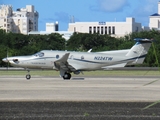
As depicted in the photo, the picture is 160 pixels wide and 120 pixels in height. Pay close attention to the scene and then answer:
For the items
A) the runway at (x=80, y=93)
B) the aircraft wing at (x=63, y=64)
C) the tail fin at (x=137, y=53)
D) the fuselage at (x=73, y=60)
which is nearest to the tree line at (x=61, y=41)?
the tail fin at (x=137, y=53)

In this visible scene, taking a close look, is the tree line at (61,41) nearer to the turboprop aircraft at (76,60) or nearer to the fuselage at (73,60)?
the turboprop aircraft at (76,60)

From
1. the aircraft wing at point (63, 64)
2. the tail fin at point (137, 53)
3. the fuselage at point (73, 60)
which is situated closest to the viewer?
the aircraft wing at point (63, 64)

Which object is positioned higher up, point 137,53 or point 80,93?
point 137,53

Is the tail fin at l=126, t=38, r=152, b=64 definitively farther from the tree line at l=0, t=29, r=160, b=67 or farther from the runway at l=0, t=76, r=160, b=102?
the tree line at l=0, t=29, r=160, b=67

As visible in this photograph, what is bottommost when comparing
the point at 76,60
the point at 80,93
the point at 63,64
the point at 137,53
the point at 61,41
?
the point at 61,41

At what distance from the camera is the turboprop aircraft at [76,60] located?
49750 millimetres

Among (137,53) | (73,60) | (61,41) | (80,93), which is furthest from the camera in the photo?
(61,41)

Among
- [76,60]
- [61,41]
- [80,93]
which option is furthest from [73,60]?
[61,41]

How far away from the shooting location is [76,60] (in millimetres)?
50781

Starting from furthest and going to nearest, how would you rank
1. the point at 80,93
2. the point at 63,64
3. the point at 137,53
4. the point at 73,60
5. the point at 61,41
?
the point at 61,41, the point at 137,53, the point at 73,60, the point at 63,64, the point at 80,93

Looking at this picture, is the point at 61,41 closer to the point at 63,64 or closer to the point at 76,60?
the point at 76,60

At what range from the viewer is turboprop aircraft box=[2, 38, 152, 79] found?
49750 mm

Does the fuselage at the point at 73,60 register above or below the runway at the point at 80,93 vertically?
above
